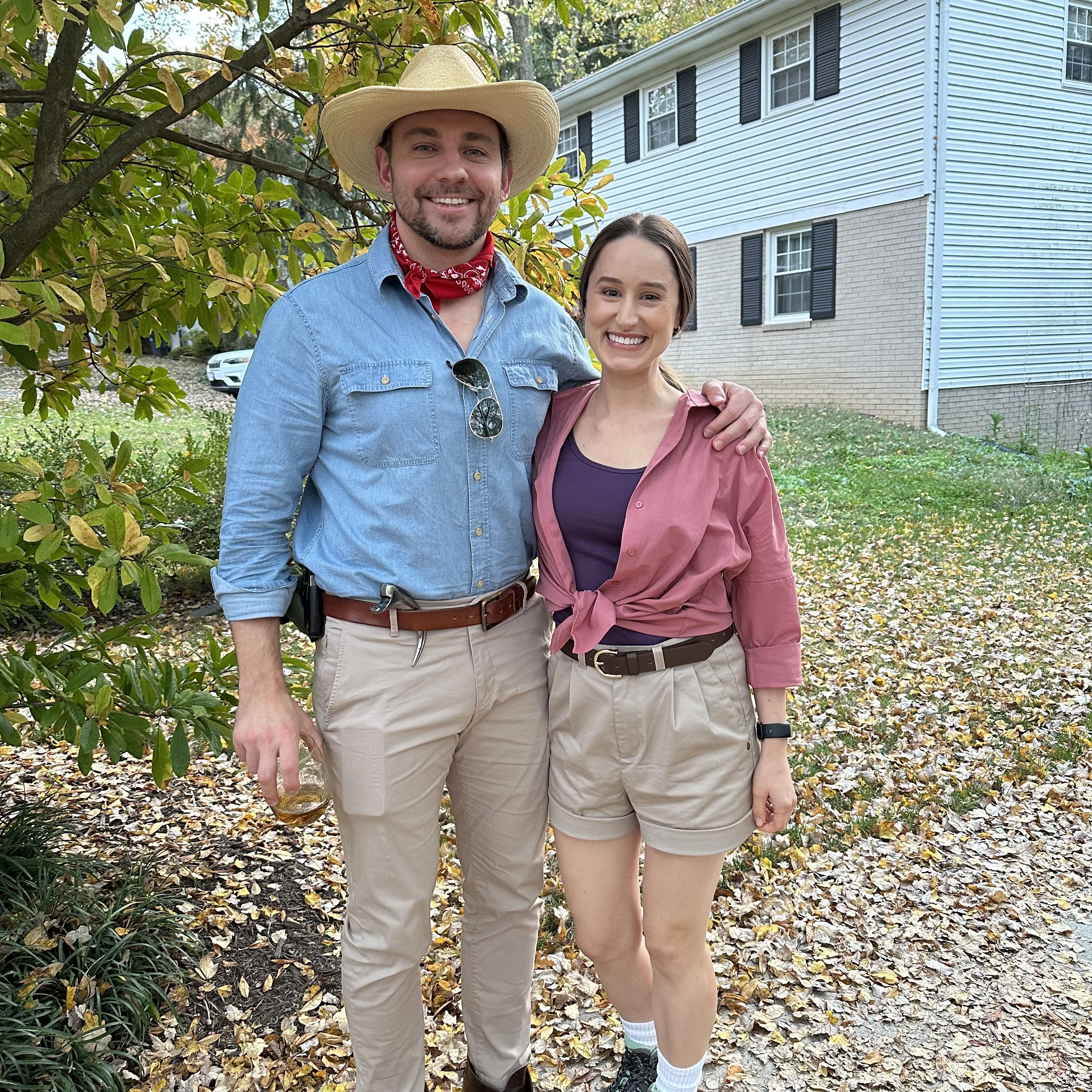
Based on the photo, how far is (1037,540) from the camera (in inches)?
364

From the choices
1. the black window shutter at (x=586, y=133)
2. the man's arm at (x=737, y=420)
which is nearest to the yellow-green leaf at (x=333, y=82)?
the man's arm at (x=737, y=420)

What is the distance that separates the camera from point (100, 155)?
119 inches

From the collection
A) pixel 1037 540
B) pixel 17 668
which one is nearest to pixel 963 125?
pixel 1037 540

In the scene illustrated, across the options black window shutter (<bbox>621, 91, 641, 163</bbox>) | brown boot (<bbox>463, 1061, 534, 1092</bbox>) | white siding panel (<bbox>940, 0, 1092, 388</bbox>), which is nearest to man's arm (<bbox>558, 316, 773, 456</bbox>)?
brown boot (<bbox>463, 1061, 534, 1092</bbox>)

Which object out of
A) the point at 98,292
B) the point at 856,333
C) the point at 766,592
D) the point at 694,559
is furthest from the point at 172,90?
the point at 856,333

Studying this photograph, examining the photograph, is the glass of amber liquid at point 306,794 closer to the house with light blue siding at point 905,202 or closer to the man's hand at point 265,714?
the man's hand at point 265,714

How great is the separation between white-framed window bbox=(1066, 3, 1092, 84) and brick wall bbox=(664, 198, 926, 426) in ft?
12.0

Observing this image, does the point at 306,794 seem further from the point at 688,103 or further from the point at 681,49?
the point at 688,103

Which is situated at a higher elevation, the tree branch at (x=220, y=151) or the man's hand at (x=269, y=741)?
the tree branch at (x=220, y=151)

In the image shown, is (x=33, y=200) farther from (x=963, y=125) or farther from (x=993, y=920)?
(x=963, y=125)

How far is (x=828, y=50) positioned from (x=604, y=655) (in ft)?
47.6

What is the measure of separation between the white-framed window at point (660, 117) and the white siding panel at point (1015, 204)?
17.7 ft

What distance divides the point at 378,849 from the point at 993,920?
9.08 feet

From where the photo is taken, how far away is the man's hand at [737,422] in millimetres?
2307
